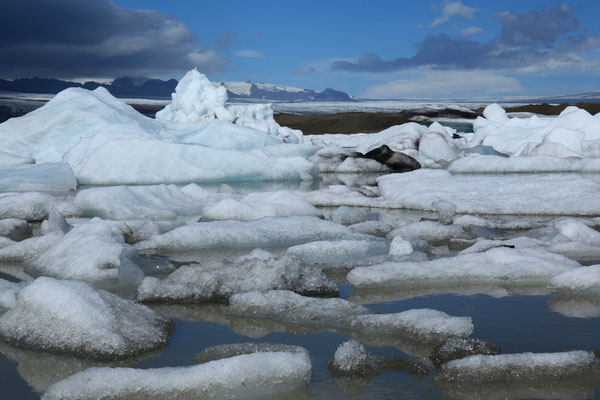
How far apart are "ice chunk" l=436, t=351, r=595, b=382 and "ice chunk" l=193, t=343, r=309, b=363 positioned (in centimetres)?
65

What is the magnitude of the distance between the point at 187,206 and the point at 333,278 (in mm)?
3885

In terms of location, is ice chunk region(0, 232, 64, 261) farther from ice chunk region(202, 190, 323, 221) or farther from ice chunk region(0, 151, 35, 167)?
ice chunk region(0, 151, 35, 167)

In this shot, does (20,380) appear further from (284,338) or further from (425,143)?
(425,143)

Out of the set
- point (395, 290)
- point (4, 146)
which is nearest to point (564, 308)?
point (395, 290)

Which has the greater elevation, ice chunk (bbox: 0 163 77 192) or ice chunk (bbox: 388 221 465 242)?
ice chunk (bbox: 388 221 465 242)

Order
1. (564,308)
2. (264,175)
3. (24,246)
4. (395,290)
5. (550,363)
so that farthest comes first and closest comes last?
(264,175), (24,246), (395,290), (564,308), (550,363)

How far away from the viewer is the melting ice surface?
2.53m

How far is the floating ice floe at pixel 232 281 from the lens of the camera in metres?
3.79

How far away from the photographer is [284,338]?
3.12 m

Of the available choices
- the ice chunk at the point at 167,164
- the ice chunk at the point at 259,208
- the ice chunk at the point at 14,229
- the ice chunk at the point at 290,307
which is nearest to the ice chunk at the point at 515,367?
the ice chunk at the point at 290,307

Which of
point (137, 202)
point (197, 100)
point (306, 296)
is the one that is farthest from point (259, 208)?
point (197, 100)

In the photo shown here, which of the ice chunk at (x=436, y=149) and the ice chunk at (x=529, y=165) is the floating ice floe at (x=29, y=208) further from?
the ice chunk at (x=436, y=149)

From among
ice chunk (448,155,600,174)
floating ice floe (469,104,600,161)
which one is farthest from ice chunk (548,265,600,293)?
floating ice floe (469,104,600,161)

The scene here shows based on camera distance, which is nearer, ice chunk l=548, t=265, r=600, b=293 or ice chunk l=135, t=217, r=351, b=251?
ice chunk l=548, t=265, r=600, b=293
